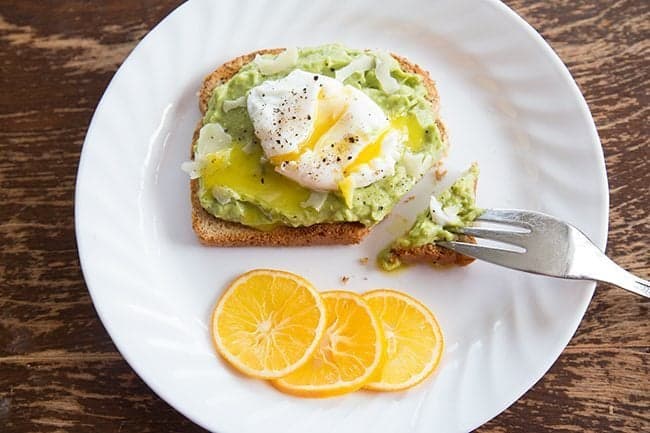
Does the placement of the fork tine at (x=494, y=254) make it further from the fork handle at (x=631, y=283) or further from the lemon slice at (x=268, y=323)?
the lemon slice at (x=268, y=323)

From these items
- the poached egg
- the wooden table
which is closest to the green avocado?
the poached egg

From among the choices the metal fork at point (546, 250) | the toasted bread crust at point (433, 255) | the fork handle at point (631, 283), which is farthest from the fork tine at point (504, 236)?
the fork handle at point (631, 283)

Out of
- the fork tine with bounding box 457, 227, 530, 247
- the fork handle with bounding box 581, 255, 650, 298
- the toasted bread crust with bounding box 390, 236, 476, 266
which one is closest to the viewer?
the fork handle with bounding box 581, 255, 650, 298

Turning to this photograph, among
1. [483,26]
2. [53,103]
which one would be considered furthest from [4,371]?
[483,26]

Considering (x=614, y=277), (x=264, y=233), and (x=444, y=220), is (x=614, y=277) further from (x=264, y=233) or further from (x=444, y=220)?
(x=264, y=233)

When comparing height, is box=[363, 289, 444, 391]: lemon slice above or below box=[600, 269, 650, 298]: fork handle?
below

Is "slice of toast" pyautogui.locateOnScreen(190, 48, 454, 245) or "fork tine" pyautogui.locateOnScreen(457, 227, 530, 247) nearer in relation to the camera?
"fork tine" pyautogui.locateOnScreen(457, 227, 530, 247)

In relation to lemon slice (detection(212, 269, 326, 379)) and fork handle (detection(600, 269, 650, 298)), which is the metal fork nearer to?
fork handle (detection(600, 269, 650, 298))

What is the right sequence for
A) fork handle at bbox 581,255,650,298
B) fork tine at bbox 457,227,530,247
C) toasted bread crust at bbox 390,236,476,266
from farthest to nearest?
toasted bread crust at bbox 390,236,476,266 → fork tine at bbox 457,227,530,247 → fork handle at bbox 581,255,650,298
